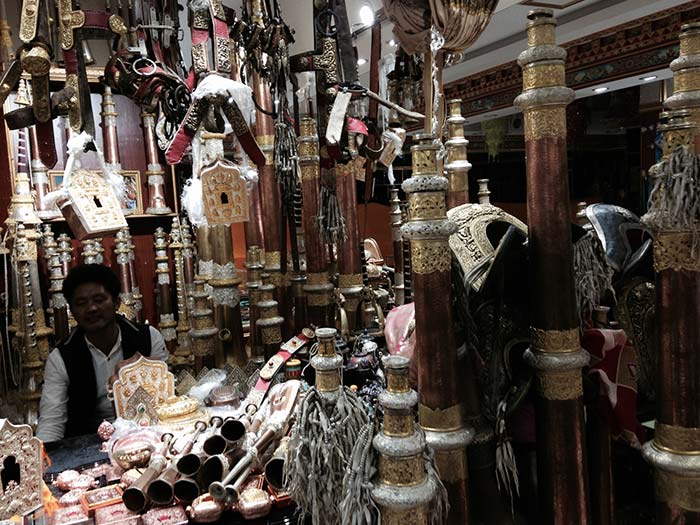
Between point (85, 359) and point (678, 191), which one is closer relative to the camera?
point (678, 191)

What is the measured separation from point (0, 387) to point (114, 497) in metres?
1.61

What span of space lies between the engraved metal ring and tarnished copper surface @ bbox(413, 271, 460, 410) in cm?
115

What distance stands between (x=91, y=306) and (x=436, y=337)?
163 centimetres

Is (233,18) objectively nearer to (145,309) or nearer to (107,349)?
(107,349)

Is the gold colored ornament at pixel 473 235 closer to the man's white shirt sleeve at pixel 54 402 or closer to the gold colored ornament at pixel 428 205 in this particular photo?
the gold colored ornament at pixel 428 205

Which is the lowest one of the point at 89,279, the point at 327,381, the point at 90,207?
the point at 327,381

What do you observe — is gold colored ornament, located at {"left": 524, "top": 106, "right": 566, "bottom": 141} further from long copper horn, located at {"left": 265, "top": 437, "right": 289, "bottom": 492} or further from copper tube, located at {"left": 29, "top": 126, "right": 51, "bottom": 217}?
copper tube, located at {"left": 29, "top": 126, "right": 51, "bottom": 217}

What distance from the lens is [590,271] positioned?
1.07 meters

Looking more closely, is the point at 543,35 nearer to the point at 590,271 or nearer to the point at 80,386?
the point at 590,271

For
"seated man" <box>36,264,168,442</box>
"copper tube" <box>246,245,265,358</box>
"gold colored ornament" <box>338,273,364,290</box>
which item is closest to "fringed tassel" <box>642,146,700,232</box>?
"gold colored ornament" <box>338,273,364,290</box>

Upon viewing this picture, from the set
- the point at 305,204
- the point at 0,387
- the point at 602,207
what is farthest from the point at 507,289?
the point at 0,387

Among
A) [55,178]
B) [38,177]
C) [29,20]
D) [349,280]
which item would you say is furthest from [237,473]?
[55,178]

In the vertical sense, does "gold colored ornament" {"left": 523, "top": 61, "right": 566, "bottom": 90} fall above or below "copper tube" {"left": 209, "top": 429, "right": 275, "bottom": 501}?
above

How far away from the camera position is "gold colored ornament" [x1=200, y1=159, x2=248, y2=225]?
1707mm
